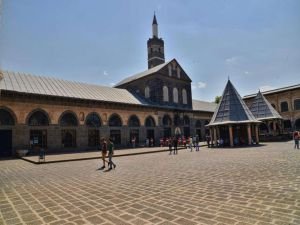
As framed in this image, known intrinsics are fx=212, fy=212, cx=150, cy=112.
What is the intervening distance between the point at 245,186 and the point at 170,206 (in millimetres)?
2683

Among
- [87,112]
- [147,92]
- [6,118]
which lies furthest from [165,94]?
[6,118]

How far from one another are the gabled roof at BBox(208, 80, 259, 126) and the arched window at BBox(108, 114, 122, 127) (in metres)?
11.2

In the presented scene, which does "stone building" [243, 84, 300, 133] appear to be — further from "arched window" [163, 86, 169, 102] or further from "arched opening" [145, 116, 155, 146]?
"arched opening" [145, 116, 155, 146]

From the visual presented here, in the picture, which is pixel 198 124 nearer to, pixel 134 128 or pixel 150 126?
pixel 150 126

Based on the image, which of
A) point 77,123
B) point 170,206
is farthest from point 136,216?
point 77,123

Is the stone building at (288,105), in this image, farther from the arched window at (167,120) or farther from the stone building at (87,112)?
the arched window at (167,120)

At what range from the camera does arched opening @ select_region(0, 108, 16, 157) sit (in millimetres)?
18203

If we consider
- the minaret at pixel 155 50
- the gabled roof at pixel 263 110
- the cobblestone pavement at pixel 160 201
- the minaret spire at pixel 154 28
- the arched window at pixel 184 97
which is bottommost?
the cobblestone pavement at pixel 160 201

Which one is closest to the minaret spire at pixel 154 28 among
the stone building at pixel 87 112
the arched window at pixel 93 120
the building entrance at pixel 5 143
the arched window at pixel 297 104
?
the stone building at pixel 87 112

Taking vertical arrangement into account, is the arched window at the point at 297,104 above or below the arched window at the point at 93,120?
above

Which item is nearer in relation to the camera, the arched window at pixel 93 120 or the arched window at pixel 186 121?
the arched window at pixel 93 120

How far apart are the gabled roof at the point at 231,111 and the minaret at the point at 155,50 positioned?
22975mm

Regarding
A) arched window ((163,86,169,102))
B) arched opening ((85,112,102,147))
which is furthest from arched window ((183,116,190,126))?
arched opening ((85,112,102,147))

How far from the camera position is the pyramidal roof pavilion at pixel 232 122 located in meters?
24.4
